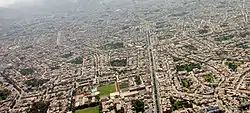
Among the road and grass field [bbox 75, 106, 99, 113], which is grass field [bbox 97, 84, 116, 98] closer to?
grass field [bbox 75, 106, 99, 113]

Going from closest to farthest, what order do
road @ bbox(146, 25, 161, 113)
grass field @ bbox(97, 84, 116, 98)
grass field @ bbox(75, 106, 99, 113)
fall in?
1. road @ bbox(146, 25, 161, 113)
2. grass field @ bbox(75, 106, 99, 113)
3. grass field @ bbox(97, 84, 116, 98)

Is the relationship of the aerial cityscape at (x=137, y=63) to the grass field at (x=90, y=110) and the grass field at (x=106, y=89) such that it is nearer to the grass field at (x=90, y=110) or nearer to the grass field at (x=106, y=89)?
the grass field at (x=90, y=110)

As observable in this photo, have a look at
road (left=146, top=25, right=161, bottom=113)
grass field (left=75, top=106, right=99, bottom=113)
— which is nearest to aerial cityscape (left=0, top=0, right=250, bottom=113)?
grass field (left=75, top=106, right=99, bottom=113)

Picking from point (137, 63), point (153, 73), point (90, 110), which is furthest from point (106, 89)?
point (137, 63)

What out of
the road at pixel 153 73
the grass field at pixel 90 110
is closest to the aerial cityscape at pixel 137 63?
the grass field at pixel 90 110

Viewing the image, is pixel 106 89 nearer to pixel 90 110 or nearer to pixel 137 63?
pixel 90 110
